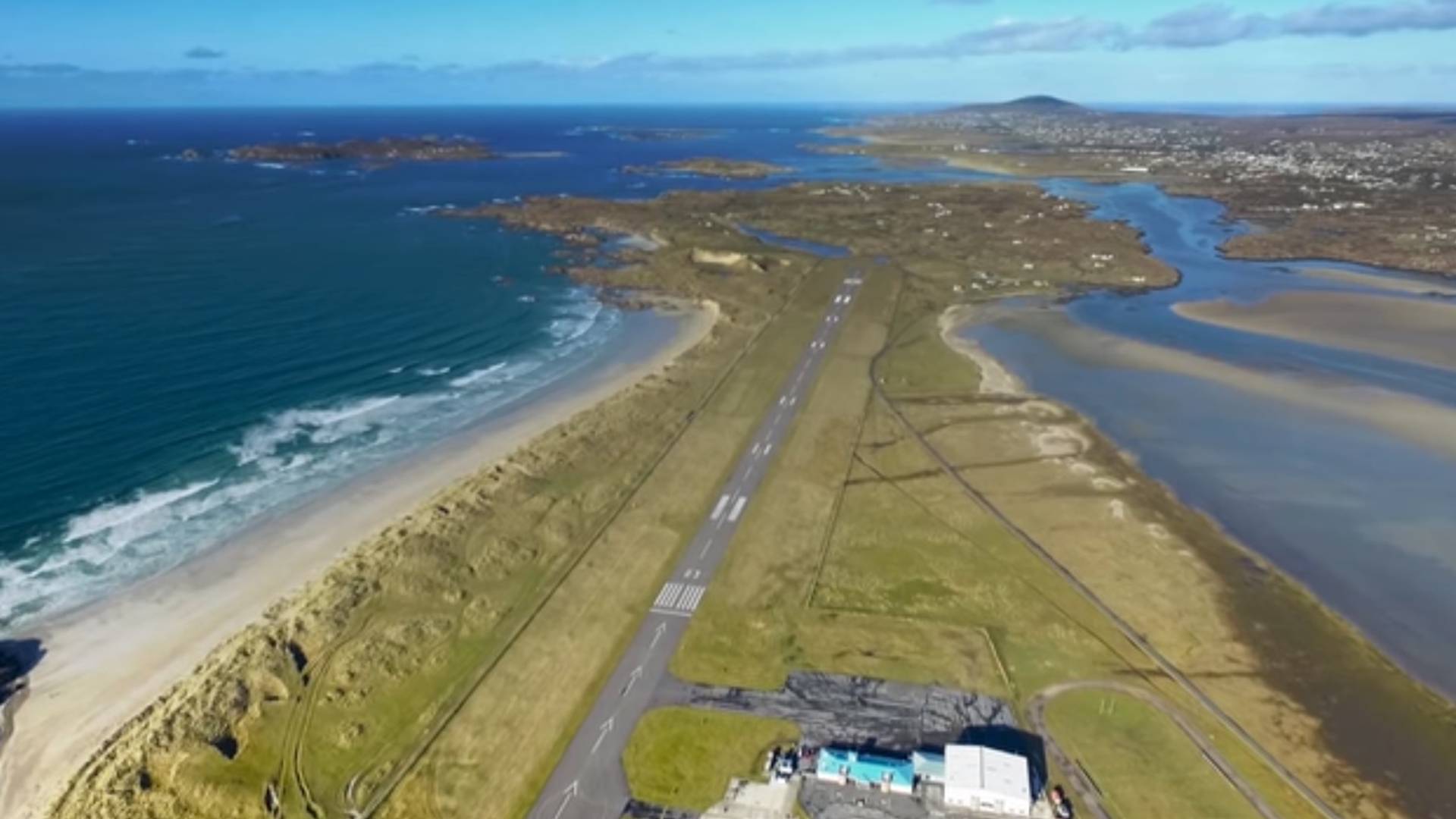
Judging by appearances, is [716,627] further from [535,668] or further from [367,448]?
[367,448]

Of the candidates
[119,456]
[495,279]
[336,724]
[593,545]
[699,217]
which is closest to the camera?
[336,724]

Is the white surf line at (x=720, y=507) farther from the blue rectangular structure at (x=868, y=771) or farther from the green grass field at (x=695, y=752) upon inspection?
the blue rectangular structure at (x=868, y=771)

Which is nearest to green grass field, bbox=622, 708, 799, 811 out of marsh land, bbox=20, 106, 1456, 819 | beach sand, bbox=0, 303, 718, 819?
marsh land, bbox=20, 106, 1456, 819

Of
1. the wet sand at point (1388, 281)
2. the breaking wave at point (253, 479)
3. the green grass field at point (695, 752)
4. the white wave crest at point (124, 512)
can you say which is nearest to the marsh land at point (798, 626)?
the green grass field at point (695, 752)

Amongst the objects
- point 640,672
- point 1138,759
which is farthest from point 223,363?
point 1138,759

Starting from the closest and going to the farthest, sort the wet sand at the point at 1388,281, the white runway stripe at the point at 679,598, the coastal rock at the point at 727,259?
1. the white runway stripe at the point at 679,598
2. the wet sand at the point at 1388,281
3. the coastal rock at the point at 727,259

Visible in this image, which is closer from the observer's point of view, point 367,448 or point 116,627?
point 116,627

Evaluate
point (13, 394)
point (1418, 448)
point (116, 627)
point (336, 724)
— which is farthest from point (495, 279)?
point (1418, 448)
